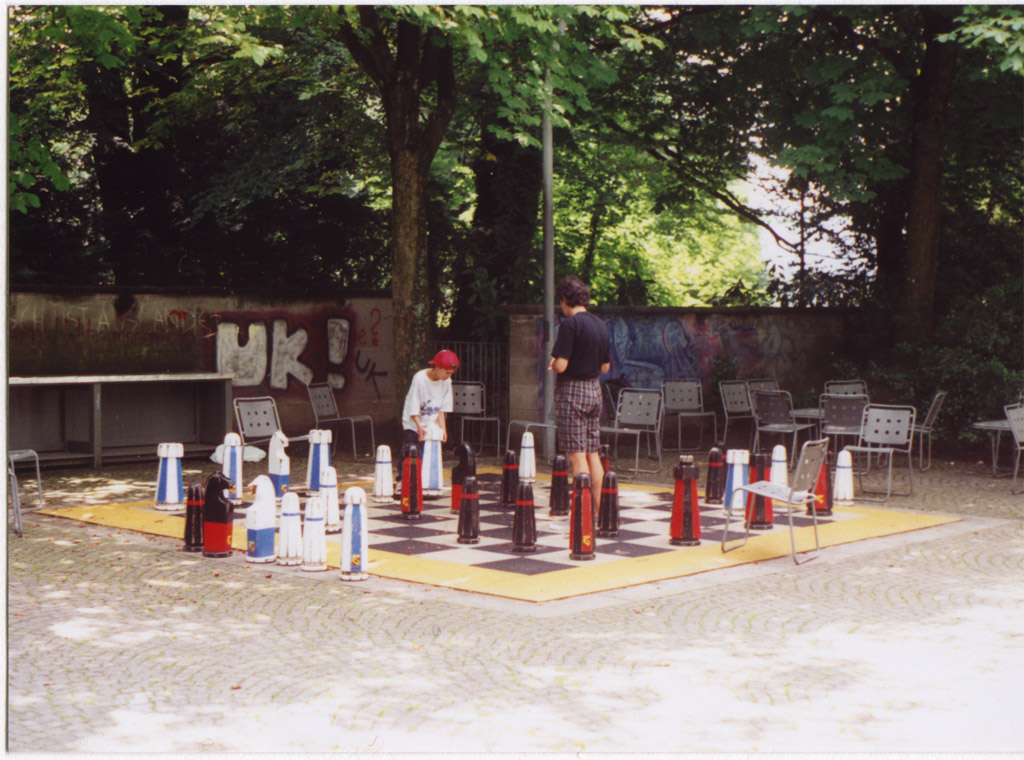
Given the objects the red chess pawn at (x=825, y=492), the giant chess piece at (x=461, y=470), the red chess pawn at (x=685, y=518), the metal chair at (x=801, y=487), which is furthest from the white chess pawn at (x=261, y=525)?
the red chess pawn at (x=825, y=492)

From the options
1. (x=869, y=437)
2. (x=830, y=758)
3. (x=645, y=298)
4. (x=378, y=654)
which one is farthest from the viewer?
(x=645, y=298)

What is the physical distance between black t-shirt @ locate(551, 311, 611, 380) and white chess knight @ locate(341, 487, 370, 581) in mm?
2416

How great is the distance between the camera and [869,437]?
13.6m

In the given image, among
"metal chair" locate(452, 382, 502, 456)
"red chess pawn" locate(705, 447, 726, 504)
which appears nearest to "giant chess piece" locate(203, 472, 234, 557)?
"red chess pawn" locate(705, 447, 726, 504)

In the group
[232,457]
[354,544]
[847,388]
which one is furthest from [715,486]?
[847,388]

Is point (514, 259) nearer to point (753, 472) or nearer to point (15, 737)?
point (753, 472)

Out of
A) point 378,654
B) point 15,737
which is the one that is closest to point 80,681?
point 15,737

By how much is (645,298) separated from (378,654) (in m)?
16.4

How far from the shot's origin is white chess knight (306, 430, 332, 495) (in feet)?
40.3

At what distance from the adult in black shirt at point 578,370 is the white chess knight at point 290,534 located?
2405 mm

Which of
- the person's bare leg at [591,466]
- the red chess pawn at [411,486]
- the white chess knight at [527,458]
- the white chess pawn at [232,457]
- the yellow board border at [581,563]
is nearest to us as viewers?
the yellow board border at [581,563]

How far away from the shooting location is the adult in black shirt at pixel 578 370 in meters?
10.3

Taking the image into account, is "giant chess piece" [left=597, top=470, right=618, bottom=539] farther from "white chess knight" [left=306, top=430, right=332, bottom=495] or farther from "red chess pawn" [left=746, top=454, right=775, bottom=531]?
"white chess knight" [left=306, top=430, right=332, bottom=495]

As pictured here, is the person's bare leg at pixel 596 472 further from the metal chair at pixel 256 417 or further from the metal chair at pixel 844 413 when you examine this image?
the metal chair at pixel 256 417
